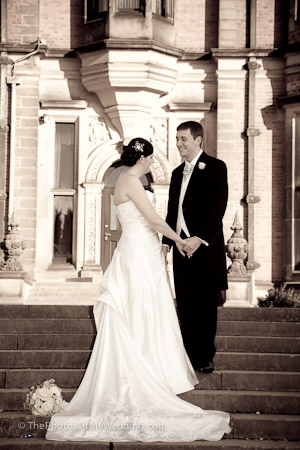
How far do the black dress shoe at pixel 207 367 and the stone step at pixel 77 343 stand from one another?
3.00 feet

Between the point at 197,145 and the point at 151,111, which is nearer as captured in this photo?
the point at 197,145

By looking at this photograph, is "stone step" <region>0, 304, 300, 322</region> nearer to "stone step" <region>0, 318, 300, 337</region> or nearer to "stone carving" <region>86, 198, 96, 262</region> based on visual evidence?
"stone step" <region>0, 318, 300, 337</region>

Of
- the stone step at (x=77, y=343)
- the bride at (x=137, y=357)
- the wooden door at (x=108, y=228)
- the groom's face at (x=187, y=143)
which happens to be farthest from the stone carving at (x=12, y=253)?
the groom's face at (x=187, y=143)

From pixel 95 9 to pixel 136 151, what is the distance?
8.01 meters

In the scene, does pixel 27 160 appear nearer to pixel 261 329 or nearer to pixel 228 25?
pixel 228 25

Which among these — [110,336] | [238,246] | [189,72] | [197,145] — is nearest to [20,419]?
[110,336]

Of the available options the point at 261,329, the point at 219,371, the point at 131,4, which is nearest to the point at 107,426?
the point at 219,371

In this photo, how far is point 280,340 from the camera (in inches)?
354

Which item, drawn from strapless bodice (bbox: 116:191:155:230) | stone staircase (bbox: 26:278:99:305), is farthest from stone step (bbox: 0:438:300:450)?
stone staircase (bbox: 26:278:99:305)

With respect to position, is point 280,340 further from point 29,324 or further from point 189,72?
point 189,72

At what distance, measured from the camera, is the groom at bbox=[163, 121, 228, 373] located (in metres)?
7.64

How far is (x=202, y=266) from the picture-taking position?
7.66 meters

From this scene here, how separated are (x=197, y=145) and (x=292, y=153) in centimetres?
730

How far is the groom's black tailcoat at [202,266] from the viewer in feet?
25.1
